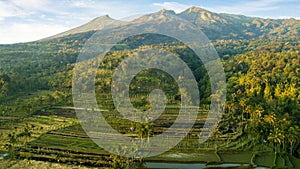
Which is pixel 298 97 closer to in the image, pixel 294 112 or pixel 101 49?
pixel 294 112

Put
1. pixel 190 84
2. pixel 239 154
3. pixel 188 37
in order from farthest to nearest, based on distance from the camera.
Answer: pixel 188 37 < pixel 190 84 < pixel 239 154

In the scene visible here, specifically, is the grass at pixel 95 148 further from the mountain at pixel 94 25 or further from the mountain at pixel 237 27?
the mountain at pixel 237 27

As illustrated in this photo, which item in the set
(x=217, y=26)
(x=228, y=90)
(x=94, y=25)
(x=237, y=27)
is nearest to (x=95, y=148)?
(x=228, y=90)

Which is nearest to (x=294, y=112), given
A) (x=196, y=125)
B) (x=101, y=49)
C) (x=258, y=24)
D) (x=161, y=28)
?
(x=196, y=125)

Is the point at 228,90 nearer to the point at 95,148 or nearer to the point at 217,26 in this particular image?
the point at 95,148

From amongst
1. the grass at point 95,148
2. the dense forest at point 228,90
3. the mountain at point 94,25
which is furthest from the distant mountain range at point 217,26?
the grass at point 95,148

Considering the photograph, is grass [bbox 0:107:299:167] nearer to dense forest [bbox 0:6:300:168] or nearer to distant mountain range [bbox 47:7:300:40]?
dense forest [bbox 0:6:300:168]

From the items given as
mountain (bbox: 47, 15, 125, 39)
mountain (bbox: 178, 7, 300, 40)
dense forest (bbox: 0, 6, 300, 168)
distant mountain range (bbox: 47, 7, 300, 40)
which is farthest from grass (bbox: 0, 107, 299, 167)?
mountain (bbox: 178, 7, 300, 40)

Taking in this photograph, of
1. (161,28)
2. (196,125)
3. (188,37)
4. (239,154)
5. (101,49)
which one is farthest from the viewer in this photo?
(161,28)
